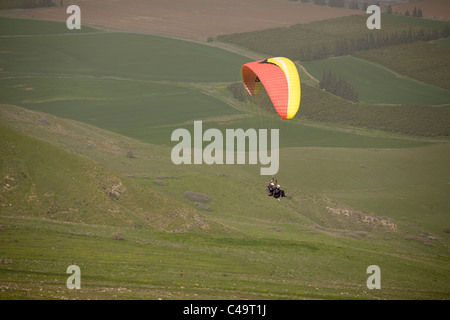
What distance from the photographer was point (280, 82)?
4850 centimetres

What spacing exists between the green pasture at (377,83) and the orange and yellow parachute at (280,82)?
87493 mm

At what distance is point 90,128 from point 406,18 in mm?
115525

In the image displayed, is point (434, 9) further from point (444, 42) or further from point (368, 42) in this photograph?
point (368, 42)

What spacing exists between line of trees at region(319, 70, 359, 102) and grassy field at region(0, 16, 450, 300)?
19.4m

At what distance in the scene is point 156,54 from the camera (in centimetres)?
16288

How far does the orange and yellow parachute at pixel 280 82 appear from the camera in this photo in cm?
4680

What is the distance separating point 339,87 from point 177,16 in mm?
73023

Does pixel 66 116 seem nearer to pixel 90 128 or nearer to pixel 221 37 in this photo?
pixel 90 128

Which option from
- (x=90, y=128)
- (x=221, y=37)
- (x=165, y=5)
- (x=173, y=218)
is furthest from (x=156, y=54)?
(x=173, y=218)

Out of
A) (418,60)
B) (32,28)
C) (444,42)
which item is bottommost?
(418,60)

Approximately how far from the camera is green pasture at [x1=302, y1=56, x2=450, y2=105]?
445 feet

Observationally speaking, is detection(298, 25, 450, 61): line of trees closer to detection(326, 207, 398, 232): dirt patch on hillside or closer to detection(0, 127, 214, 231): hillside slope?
detection(326, 207, 398, 232): dirt patch on hillside

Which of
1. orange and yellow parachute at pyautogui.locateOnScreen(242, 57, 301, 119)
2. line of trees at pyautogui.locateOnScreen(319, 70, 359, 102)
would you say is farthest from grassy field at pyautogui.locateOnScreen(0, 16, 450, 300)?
line of trees at pyautogui.locateOnScreen(319, 70, 359, 102)

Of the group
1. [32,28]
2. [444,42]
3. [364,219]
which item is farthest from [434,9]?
[364,219]
